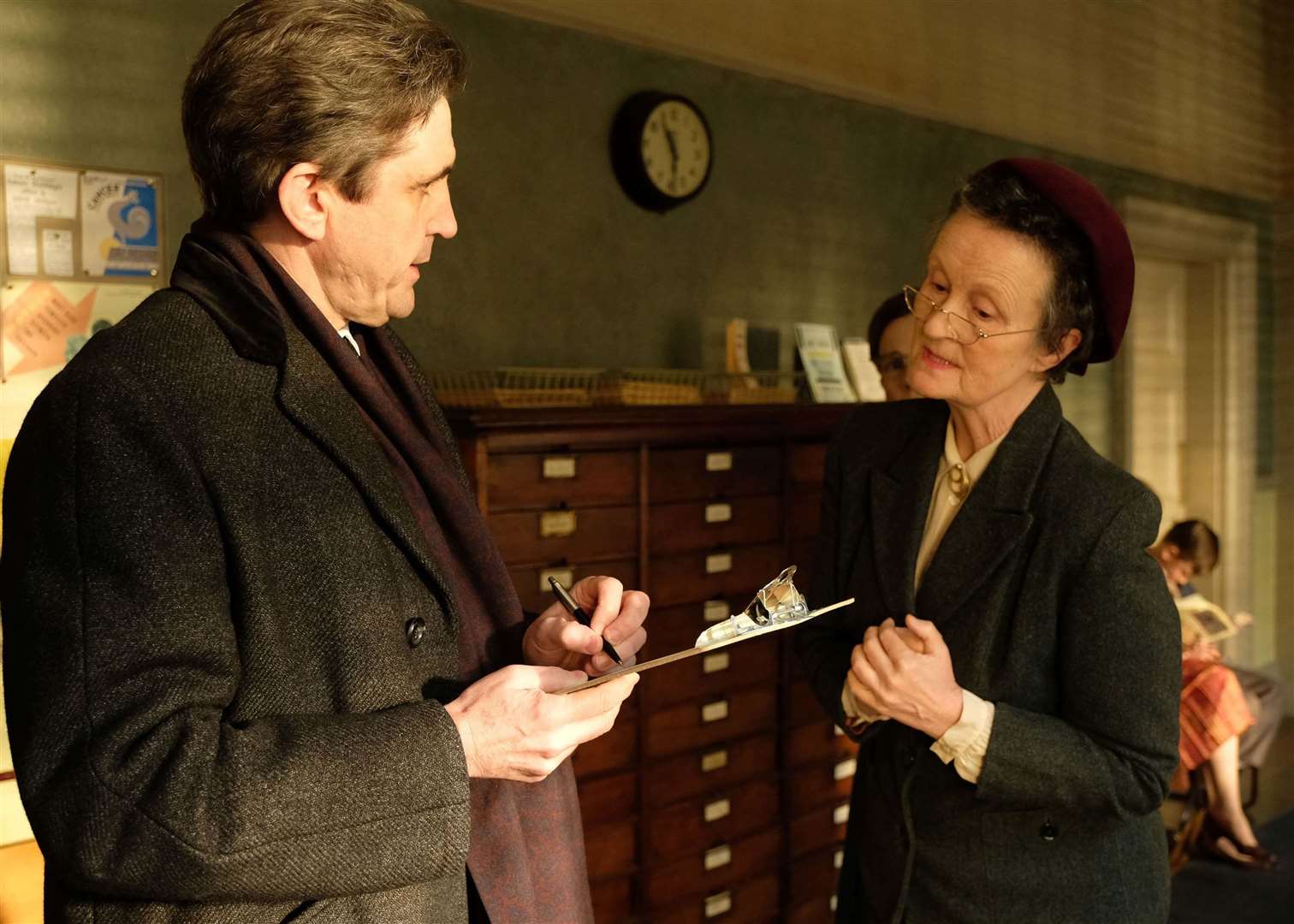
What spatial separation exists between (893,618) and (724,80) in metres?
2.62

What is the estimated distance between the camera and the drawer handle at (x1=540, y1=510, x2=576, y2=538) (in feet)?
8.97

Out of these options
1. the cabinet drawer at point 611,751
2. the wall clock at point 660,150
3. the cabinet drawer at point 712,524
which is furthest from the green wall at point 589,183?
the cabinet drawer at point 611,751

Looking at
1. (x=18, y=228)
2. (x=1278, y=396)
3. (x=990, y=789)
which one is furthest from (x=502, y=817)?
(x=1278, y=396)

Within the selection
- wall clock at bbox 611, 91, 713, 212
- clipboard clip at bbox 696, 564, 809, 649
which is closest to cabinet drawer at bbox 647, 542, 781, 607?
wall clock at bbox 611, 91, 713, 212

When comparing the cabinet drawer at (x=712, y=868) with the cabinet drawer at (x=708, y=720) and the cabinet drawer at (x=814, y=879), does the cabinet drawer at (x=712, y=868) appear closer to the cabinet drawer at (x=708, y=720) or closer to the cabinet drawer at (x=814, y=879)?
the cabinet drawer at (x=814, y=879)

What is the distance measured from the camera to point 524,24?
3.16 m

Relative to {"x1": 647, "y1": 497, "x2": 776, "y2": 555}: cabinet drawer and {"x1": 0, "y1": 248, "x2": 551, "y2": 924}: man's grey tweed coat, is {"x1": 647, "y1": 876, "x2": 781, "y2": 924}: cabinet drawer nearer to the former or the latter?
{"x1": 647, "y1": 497, "x2": 776, "y2": 555}: cabinet drawer

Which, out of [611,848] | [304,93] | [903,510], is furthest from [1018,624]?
[611,848]

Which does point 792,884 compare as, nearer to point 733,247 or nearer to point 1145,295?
point 733,247

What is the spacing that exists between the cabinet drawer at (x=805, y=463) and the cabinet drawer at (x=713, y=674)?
1.56 ft

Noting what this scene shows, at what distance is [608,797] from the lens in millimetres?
2932

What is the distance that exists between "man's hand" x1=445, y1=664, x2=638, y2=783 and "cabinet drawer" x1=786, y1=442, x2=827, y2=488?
2361 mm

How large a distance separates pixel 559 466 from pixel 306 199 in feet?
5.61

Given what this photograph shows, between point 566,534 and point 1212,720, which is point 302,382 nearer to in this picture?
point 566,534
